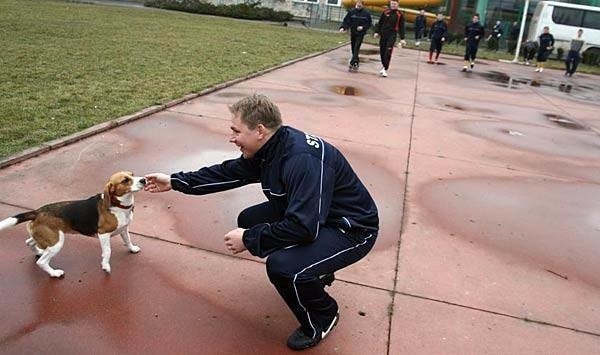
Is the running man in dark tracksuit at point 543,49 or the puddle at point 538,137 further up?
the running man in dark tracksuit at point 543,49

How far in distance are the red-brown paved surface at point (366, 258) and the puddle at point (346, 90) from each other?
2645mm

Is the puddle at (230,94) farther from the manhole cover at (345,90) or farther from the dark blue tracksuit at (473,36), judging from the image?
the dark blue tracksuit at (473,36)

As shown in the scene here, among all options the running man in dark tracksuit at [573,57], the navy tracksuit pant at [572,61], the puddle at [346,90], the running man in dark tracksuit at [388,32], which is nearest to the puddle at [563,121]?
the puddle at [346,90]

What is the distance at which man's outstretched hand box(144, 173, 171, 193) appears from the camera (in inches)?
134

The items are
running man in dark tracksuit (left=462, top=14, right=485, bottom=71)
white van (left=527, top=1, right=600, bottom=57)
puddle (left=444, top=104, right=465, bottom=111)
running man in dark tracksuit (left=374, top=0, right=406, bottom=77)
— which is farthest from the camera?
white van (left=527, top=1, right=600, bottom=57)

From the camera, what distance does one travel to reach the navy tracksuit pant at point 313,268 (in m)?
2.83

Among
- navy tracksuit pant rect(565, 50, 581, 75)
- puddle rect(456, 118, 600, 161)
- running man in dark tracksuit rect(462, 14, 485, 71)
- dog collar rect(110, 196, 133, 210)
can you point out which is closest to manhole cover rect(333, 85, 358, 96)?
puddle rect(456, 118, 600, 161)

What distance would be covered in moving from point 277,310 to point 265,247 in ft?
2.48

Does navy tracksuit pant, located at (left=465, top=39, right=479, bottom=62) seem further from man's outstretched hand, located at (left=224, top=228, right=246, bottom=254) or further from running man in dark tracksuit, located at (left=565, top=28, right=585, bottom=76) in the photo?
man's outstretched hand, located at (left=224, top=228, right=246, bottom=254)

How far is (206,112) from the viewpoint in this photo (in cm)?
814

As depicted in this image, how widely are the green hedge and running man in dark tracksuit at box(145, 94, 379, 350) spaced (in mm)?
33640

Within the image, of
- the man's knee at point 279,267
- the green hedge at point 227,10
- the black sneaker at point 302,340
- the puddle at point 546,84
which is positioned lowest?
the black sneaker at point 302,340

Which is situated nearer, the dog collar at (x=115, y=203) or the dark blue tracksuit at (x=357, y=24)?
the dog collar at (x=115, y=203)

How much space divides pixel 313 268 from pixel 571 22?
1180 inches
